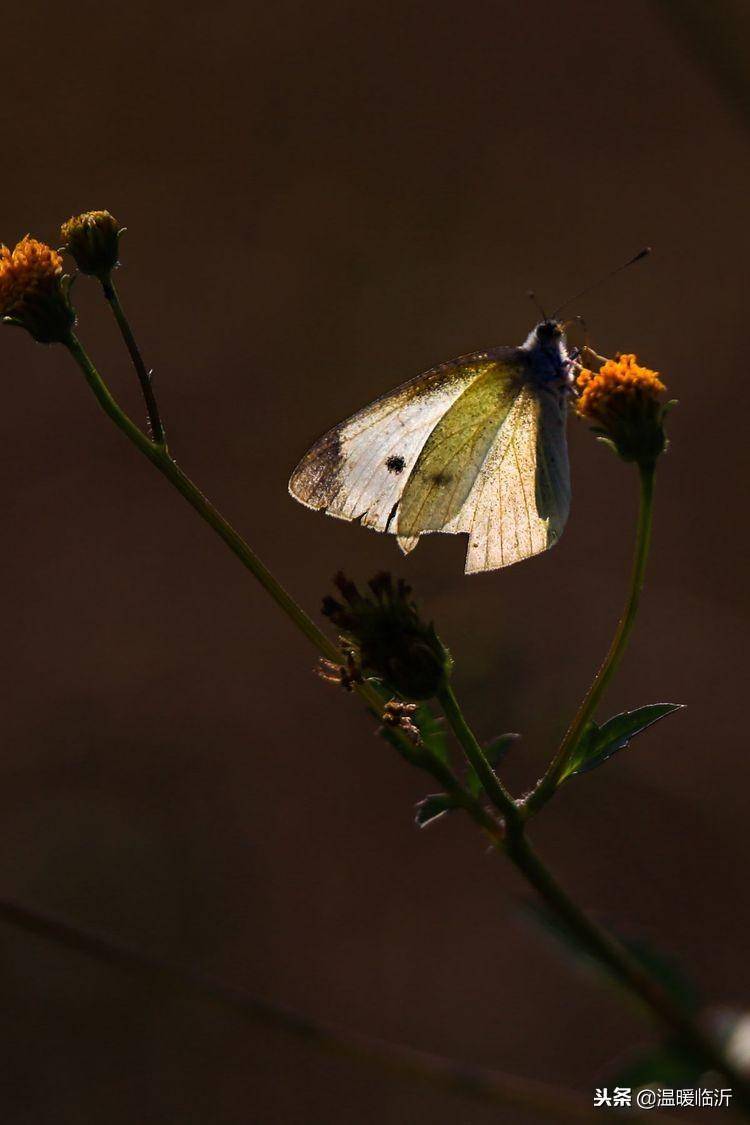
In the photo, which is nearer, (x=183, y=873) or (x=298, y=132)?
(x=183, y=873)

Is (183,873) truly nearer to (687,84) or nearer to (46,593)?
(46,593)

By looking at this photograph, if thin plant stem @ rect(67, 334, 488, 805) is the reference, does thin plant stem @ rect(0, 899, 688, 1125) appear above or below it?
below

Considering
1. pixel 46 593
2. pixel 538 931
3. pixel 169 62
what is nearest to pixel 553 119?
pixel 169 62

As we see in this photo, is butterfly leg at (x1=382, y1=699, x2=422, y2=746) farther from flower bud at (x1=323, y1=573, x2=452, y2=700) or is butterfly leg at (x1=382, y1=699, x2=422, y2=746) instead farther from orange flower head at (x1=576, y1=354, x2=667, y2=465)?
orange flower head at (x1=576, y1=354, x2=667, y2=465)

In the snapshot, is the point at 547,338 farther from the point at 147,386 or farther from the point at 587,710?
the point at 587,710

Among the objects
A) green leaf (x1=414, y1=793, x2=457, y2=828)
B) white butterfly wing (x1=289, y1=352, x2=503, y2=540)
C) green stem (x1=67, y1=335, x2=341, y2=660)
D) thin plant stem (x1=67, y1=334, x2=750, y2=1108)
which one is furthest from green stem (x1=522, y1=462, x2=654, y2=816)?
white butterfly wing (x1=289, y1=352, x2=503, y2=540)

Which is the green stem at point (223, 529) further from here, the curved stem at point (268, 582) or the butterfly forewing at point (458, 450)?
the butterfly forewing at point (458, 450)
